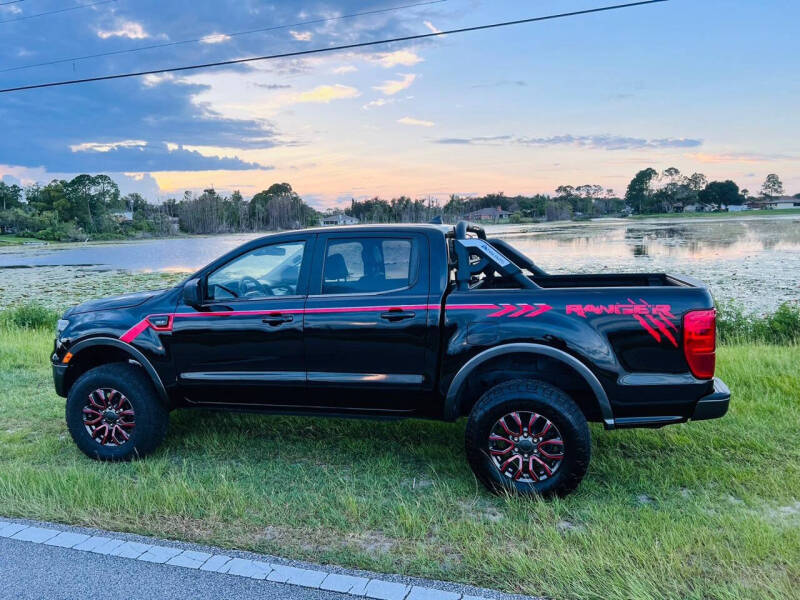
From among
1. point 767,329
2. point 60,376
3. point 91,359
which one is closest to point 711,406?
point 91,359

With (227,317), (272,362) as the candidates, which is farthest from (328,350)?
(227,317)

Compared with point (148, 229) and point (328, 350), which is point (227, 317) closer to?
point (328, 350)

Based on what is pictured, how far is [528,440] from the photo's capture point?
3957mm

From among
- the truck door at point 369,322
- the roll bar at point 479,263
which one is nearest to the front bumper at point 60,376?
the truck door at point 369,322

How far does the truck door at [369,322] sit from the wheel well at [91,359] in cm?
171

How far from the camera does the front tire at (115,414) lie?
15.6ft

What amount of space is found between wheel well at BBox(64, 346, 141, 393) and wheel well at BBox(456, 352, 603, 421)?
9.11ft

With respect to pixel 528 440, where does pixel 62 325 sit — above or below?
above

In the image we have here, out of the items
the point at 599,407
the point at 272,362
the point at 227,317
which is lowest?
the point at 599,407

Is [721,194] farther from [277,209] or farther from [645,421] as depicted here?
[645,421]

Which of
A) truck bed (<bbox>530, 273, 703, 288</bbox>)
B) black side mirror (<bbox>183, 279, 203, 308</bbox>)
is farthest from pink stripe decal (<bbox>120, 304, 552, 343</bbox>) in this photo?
truck bed (<bbox>530, 273, 703, 288</bbox>)

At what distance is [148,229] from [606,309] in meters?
103

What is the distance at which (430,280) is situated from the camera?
4.28 meters

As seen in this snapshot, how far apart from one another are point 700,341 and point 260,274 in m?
3.07
